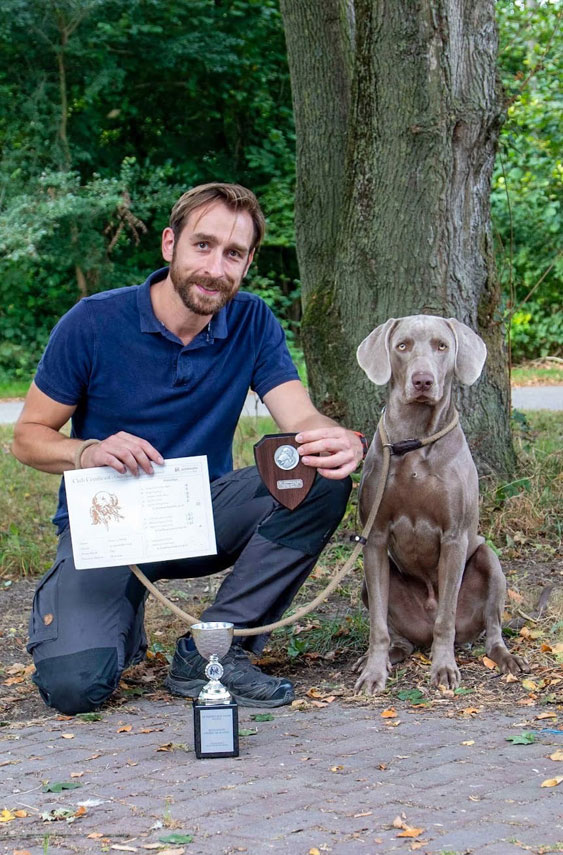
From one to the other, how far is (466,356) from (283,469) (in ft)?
2.56

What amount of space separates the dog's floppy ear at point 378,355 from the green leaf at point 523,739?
1.31m

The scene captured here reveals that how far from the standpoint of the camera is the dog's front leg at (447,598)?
3.83 metres

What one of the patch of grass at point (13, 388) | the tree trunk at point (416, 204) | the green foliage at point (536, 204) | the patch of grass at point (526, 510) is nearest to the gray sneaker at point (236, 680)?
the patch of grass at point (526, 510)

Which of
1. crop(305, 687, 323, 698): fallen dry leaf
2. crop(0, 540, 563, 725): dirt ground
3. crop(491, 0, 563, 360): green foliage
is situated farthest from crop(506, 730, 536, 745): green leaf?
crop(491, 0, 563, 360): green foliage

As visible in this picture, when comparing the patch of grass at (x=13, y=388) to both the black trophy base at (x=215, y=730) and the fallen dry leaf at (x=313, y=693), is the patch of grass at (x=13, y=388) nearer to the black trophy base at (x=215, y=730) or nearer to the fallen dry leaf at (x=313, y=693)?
the fallen dry leaf at (x=313, y=693)

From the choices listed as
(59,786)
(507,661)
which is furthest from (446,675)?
(59,786)

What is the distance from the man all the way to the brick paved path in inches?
9.8

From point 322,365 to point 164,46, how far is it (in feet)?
39.0

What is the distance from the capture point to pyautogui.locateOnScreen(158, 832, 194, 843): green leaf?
8.05ft

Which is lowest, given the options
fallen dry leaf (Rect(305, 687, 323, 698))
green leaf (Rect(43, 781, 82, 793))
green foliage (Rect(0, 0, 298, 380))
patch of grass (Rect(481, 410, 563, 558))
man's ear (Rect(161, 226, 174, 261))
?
fallen dry leaf (Rect(305, 687, 323, 698))

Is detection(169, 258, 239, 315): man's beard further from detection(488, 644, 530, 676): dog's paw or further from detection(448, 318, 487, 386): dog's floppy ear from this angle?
detection(488, 644, 530, 676): dog's paw

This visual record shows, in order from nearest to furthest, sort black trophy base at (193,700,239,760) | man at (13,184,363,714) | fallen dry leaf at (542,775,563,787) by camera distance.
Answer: fallen dry leaf at (542,775,563,787) < black trophy base at (193,700,239,760) < man at (13,184,363,714)

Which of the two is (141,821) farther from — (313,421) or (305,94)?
(305,94)

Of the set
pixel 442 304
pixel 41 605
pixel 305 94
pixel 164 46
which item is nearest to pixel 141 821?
pixel 41 605
